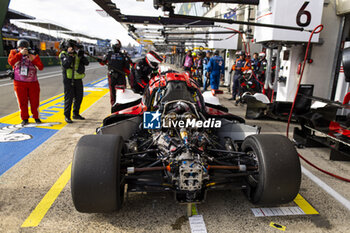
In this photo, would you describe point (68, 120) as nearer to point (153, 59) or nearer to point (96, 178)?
point (153, 59)

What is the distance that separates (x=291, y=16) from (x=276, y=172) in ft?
16.2

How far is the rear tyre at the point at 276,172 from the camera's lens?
2.53 metres

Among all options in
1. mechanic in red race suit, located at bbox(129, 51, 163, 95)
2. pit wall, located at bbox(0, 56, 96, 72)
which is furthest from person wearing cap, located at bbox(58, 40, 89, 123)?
pit wall, located at bbox(0, 56, 96, 72)

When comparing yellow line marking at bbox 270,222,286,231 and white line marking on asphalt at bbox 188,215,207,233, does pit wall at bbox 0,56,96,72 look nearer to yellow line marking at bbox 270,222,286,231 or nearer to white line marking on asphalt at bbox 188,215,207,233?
white line marking on asphalt at bbox 188,215,207,233

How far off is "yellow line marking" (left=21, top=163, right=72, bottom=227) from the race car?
52cm

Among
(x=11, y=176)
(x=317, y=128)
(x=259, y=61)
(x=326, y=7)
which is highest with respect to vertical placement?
(x=326, y=7)

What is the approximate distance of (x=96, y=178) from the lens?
91.8 inches

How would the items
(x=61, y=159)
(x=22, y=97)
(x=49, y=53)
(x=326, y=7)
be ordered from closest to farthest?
(x=61, y=159)
(x=22, y=97)
(x=326, y=7)
(x=49, y=53)

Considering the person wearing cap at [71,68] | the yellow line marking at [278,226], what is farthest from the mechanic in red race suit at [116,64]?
the yellow line marking at [278,226]

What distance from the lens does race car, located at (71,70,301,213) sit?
2.37m

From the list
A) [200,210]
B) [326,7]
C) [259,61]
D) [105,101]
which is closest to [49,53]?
[105,101]

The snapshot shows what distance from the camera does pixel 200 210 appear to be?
2777 millimetres

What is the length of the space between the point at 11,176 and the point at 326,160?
4.85m

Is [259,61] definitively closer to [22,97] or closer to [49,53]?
[22,97]
